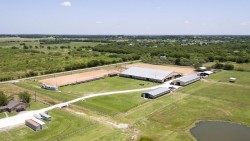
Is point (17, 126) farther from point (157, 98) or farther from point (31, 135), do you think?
point (157, 98)

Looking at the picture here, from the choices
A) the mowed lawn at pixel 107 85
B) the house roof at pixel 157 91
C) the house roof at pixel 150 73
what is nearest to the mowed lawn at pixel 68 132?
the house roof at pixel 157 91

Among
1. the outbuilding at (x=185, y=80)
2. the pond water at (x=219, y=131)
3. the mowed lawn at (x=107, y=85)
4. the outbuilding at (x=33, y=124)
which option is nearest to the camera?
the pond water at (x=219, y=131)

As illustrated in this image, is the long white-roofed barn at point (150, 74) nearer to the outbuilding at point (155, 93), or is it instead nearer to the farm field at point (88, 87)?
the farm field at point (88, 87)

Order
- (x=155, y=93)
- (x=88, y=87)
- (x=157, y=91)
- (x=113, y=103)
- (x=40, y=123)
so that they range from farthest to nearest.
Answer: (x=88, y=87)
(x=157, y=91)
(x=155, y=93)
(x=113, y=103)
(x=40, y=123)

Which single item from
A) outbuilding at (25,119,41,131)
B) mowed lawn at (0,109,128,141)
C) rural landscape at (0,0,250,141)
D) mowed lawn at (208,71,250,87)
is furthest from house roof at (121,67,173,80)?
outbuilding at (25,119,41,131)

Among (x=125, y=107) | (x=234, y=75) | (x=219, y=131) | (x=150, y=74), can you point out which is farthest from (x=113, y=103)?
(x=234, y=75)

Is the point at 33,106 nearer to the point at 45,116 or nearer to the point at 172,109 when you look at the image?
the point at 45,116

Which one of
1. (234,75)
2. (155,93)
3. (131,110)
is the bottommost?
(131,110)
